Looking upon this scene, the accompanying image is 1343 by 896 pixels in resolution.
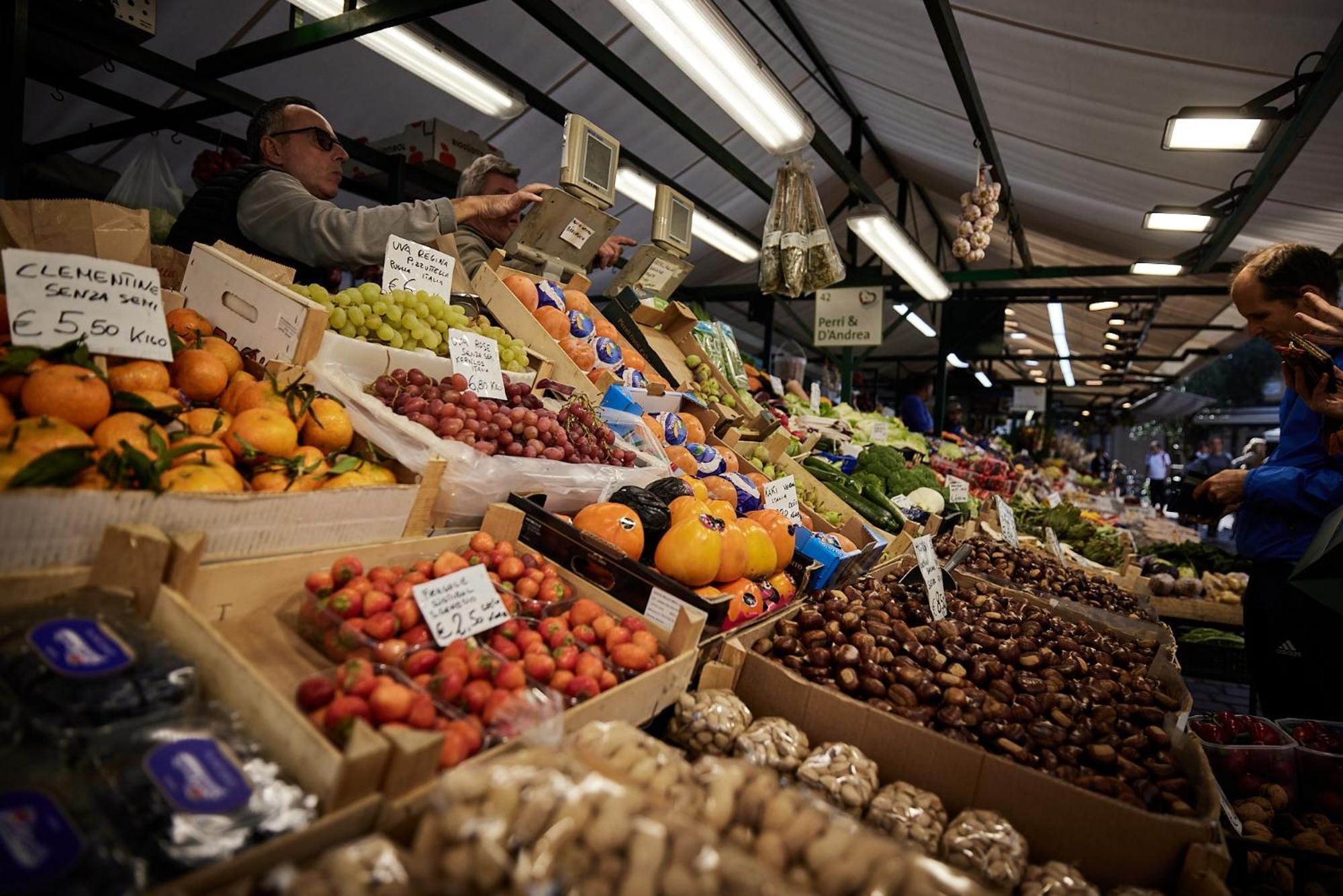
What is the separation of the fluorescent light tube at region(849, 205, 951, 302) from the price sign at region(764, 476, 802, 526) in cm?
469

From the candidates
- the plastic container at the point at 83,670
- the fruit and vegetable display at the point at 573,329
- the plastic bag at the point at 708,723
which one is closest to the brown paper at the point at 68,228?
the plastic container at the point at 83,670

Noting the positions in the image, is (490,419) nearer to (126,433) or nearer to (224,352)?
(224,352)

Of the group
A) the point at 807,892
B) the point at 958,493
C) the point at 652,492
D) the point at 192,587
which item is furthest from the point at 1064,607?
the point at 192,587

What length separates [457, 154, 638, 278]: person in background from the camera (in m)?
3.48

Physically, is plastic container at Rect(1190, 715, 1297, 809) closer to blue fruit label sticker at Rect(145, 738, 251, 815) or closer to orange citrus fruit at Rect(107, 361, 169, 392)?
blue fruit label sticker at Rect(145, 738, 251, 815)

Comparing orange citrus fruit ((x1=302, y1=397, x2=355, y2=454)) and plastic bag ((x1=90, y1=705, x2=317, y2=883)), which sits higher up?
orange citrus fruit ((x1=302, y1=397, x2=355, y2=454))

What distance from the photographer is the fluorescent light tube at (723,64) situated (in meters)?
3.21

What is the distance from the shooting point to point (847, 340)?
9961 mm

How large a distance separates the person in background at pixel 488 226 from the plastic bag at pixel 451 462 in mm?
1628

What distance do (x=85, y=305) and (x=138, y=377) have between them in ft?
0.57

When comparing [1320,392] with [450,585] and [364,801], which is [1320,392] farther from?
[364,801]

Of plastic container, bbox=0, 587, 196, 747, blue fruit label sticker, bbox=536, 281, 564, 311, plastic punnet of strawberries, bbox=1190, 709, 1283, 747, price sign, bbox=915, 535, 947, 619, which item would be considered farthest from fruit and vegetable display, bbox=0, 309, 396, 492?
plastic punnet of strawberries, bbox=1190, 709, 1283, 747

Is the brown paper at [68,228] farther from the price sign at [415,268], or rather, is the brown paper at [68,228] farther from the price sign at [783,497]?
the price sign at [783,497]

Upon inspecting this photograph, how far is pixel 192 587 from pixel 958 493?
447 cm
